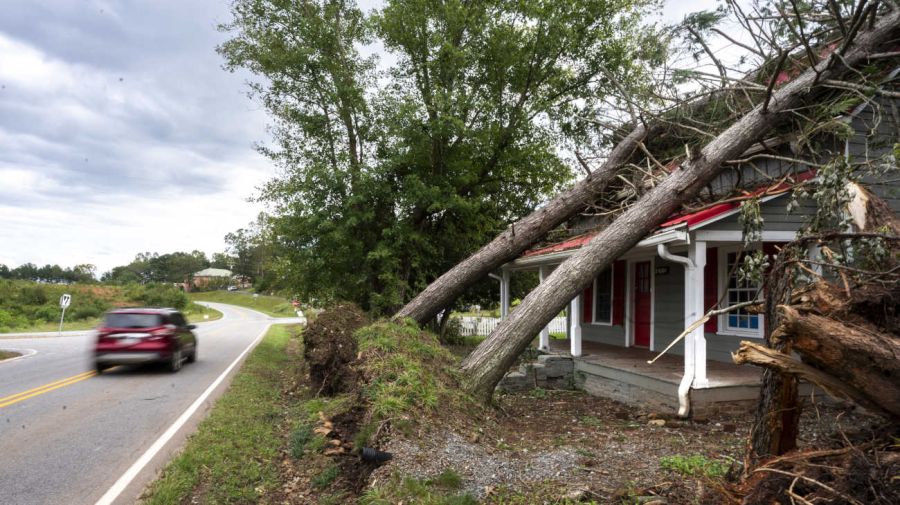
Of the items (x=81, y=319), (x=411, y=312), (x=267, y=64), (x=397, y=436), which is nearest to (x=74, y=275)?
(x=81, y=319)

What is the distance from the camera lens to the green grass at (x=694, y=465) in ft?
15.5

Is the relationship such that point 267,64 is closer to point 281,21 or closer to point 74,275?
point 281,21

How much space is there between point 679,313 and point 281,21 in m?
13.2

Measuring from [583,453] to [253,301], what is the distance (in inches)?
3244

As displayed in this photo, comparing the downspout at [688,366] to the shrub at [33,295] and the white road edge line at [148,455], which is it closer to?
the white road edge line at [148,455]

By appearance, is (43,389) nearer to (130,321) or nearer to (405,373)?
(130,321)

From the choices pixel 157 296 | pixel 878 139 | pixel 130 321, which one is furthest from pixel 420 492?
pixel 157 296

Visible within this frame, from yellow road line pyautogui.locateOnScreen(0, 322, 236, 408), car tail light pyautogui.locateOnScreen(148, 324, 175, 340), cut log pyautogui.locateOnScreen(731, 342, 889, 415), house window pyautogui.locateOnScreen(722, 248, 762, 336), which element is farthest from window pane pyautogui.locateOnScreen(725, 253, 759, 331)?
yellow road line pyautogui.locateOnScreen(0, 322, 236, 408)

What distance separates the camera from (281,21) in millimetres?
15383

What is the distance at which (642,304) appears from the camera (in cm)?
1238

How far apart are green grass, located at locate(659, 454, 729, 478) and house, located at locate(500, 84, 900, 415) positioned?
140 cm

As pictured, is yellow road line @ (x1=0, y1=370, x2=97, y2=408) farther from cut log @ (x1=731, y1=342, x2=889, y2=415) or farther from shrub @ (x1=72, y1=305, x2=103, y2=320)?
shrub @ (x1=72, y1=305, x2=103, y2=320)

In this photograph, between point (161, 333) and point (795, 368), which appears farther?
point (161, 333)

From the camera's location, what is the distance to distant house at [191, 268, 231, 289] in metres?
107
